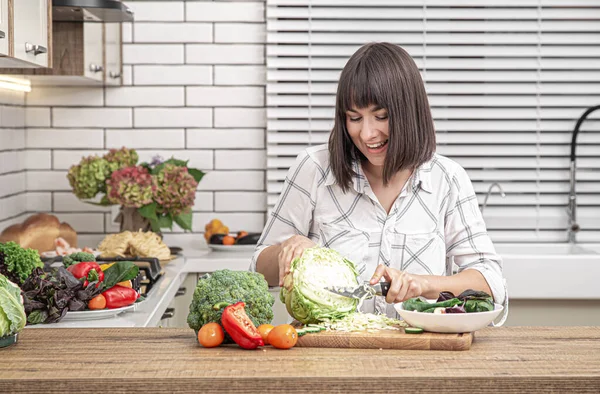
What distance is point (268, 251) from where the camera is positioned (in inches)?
97.2

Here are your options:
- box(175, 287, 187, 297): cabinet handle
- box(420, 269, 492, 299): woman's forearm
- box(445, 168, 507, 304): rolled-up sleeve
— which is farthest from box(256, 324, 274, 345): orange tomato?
box(175, 287, 187, 297): cabinet handle

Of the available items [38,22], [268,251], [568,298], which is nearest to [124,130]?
[38,22]

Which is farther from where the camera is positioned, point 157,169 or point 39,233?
point 157,169

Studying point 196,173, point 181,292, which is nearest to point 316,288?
point 181,292

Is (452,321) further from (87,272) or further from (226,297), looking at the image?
(87,272)

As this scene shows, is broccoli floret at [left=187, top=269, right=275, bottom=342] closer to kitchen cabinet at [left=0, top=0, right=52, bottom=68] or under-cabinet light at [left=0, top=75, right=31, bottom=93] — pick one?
kitchen cabinet at [left=0, top=0, right=52, bottom=68]

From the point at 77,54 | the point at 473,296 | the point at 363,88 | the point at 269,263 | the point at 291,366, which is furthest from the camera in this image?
the point at 77,54

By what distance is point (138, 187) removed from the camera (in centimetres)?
374

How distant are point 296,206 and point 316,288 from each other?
58cm

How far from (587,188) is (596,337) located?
2.59m

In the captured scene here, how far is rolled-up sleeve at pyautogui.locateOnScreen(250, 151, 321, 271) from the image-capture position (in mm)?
2543

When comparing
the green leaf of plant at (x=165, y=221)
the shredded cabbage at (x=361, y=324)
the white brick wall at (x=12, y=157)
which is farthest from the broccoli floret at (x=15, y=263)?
the white brick wall at (x=12, y=157)

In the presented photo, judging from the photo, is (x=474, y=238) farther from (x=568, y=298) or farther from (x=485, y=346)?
(x=568, y=298)

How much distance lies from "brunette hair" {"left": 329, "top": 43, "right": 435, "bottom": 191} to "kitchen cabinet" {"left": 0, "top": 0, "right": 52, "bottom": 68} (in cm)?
105
